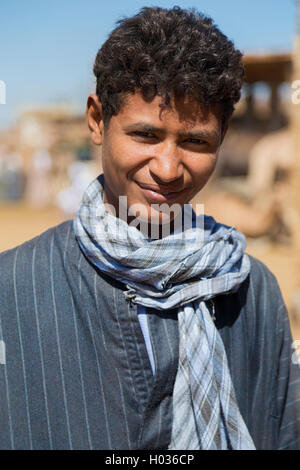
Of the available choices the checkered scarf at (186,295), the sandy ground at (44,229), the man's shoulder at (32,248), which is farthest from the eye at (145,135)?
the sandy ground at (44,229)

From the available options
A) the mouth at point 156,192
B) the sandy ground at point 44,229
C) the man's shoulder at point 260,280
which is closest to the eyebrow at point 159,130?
the mouth at point 156,192

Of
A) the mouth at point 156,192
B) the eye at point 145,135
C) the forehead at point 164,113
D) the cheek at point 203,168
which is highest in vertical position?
the forehead at point 164,113

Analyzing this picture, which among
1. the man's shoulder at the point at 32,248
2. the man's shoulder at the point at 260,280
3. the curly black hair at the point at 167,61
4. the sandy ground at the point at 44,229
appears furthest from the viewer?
the sandy ground at the point at 44,229

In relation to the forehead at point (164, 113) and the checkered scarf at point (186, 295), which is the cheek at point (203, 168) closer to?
the forehead at point (164, 113)

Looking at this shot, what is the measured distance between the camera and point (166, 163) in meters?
1.40

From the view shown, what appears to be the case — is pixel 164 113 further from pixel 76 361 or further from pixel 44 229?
pixel 44 229

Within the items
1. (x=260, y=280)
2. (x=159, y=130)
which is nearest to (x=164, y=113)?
(x=159, y=130)

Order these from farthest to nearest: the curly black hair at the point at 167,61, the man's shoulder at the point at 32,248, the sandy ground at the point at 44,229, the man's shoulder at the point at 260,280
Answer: the sandy ground at the point at 44,229 → the man's shoulder at the point at 260,280 → the man's shoulder at the point at 32,248 → the curly black hair at the point at 167,61

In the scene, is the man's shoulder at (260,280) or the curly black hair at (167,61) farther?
the man's shoulder at (260,280)

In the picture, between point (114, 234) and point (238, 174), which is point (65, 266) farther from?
point (238, 174)

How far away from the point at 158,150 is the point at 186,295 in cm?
44

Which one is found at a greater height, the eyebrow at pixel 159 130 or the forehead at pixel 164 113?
the forehead at pixel 164 113

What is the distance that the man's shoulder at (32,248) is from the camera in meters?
1.54

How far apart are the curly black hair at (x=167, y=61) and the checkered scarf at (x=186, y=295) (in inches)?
13.9
